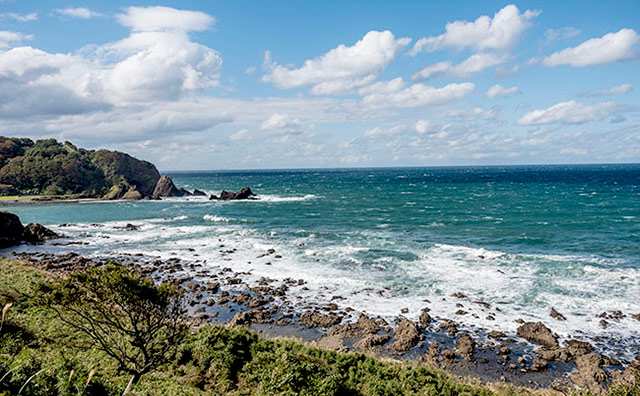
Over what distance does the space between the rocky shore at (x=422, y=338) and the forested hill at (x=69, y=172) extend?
97381 mm

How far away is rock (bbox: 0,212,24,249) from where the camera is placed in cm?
5344

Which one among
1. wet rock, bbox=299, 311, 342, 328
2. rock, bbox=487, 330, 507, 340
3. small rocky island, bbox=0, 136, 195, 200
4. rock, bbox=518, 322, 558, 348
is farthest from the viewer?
small rocky island, bbox=0, 136, 195, 200

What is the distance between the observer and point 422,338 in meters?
25.2

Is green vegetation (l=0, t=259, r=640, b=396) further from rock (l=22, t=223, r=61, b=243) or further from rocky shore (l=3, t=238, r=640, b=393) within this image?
rock (l=22, t=223, r=61, b=243)

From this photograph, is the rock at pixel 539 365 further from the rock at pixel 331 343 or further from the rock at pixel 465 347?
the rock at pixel 331 343

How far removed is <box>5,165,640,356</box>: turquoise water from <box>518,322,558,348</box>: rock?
Result: 1.01m

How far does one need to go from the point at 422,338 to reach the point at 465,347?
2.73 metres

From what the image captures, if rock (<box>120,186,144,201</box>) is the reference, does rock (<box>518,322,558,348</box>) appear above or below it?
below

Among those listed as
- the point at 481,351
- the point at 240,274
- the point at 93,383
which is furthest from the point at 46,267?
the point at 481,351

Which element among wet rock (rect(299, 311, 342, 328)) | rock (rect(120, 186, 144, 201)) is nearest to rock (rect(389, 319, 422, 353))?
wet rock (rect(299, 311, 342, 328))

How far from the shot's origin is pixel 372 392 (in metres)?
17.6

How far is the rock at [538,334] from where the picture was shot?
24031mm

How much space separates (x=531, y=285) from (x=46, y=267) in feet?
160

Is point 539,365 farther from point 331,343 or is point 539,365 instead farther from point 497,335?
point 331,343
